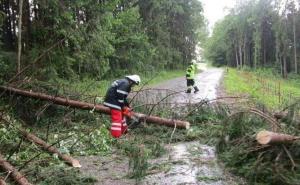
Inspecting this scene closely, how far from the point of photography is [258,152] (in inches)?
267

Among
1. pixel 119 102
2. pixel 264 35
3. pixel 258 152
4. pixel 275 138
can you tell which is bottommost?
pixel 258 152

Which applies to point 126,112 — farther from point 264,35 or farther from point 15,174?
point 264,35

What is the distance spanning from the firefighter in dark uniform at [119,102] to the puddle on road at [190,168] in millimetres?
1370

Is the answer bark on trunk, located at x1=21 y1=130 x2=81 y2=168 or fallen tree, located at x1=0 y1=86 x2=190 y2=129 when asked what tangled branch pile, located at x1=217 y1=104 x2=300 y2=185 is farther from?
bark on trunk, located at x1=21 y1=130 x2=81 y2=168

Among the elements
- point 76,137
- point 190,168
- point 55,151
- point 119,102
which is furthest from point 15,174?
point 119,102

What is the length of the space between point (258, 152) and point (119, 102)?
158 inches

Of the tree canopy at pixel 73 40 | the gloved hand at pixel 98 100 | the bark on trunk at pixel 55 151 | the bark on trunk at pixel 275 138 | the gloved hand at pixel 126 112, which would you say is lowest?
the bark on trunk at pixel 55 151

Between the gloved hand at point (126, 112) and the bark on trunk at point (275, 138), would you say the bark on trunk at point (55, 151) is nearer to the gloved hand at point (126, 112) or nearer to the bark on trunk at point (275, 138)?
the gloved hand at point (126, 112)

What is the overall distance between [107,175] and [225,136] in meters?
2.31

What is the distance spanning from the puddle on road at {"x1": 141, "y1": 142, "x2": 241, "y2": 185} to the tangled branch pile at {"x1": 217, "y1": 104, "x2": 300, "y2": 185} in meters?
0.25

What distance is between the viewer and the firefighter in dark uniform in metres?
9.68

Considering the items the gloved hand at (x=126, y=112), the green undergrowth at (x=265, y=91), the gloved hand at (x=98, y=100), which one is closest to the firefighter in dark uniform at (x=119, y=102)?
the gloved hand at (x=126, y=112)

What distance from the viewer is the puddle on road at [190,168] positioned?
22.1 ft

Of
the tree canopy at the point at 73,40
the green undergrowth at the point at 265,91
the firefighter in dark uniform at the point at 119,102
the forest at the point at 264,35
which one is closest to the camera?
the firefighter in dark uniform at the point at 119,102
